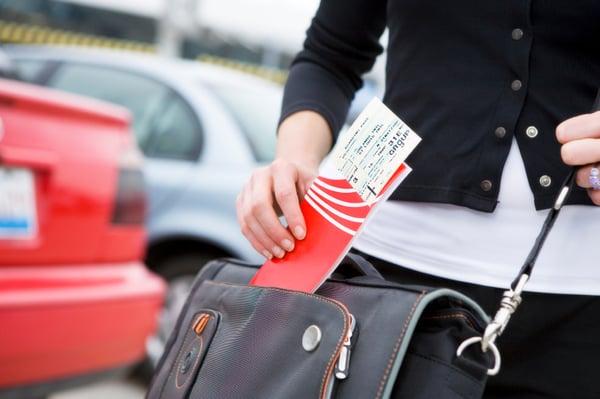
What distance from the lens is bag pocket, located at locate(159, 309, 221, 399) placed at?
111cm

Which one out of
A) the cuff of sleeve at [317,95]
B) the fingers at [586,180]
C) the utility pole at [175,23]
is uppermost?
the fingers at [586,180]

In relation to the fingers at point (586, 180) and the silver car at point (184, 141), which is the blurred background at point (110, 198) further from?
the fingers at point (586, 180)

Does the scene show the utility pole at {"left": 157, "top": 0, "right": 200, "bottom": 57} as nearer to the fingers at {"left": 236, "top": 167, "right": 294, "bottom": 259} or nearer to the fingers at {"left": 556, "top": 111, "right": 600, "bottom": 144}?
the fingers at {"left": 236, "top": 167, "right": 294, "bottom": 259}

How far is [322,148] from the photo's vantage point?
129 cm

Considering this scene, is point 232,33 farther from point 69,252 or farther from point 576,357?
point 576,357

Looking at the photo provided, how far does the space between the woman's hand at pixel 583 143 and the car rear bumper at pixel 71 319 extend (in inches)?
70.0

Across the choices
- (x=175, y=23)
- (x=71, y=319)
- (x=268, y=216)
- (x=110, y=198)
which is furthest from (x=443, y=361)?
(x=175, y=23)

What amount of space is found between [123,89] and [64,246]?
183 centimetres

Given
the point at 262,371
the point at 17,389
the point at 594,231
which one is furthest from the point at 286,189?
the point at 17,389

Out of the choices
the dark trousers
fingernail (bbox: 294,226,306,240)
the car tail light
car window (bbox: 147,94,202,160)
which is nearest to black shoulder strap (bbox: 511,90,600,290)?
the dark trousers

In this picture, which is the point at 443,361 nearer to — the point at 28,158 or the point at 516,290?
the point at 516,290

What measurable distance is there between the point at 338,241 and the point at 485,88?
0.97 feet

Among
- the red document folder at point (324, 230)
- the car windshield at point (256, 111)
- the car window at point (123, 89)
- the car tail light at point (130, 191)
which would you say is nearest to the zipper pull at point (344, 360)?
the red document folder at point (324, 230)

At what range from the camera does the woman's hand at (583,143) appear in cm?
90
